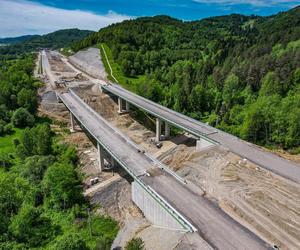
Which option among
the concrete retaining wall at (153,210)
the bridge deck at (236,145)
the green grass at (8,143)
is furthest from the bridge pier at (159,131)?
the green grass at (8,143)

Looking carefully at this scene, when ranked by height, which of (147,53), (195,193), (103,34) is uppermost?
(103,34)

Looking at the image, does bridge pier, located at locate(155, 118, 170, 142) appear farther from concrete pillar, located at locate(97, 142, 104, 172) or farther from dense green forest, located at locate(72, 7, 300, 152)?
concrete pillar, located at locate(97, 142, 104, 172)

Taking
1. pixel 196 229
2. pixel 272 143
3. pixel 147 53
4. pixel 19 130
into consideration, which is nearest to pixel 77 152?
pixel 19 130

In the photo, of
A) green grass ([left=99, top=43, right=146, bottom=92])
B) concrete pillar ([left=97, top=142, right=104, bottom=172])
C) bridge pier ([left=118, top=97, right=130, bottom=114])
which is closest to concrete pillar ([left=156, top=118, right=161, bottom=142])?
concrete pillar ([left=97, top=142, right=104, bottom=172])

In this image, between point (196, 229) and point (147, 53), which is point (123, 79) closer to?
point (147, 53)

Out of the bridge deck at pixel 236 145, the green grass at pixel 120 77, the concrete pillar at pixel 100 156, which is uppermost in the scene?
the green grass at pixel 120 77

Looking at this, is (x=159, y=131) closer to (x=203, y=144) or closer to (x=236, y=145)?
(x=203, y=144)

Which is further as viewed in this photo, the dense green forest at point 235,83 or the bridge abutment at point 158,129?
the bridge abutment at point 158,129

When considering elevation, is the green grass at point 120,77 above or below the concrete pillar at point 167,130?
above

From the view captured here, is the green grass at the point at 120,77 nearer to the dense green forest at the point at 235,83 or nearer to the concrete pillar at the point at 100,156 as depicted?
the dense green forest at the point at 235,83
